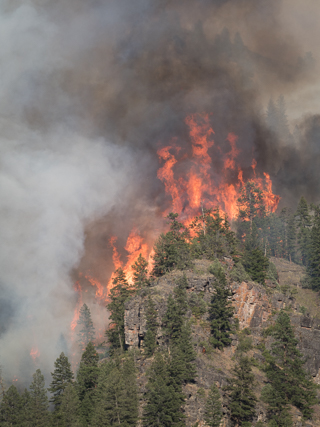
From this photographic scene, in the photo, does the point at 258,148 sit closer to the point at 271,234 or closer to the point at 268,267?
the point at 271,234

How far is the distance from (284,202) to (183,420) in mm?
110764

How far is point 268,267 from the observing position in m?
95.4

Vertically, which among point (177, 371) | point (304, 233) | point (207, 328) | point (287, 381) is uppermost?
point (304, 233)

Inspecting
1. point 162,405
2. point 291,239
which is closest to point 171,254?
point 162,405

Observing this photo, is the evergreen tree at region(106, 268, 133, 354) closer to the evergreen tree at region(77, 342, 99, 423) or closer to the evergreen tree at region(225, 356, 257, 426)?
the evergreen tree at region(77, 342, 99, 423)

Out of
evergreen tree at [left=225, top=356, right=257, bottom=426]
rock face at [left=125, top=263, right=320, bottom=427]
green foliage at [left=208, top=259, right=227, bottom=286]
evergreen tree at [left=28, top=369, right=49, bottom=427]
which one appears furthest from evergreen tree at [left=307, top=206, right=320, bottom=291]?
evergreen tree at [left=28, top=369, right=49, bottom=427]

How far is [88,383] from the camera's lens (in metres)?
70.4

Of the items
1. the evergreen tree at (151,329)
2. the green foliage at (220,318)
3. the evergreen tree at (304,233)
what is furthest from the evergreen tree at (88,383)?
the evergreen tree at (304,233)

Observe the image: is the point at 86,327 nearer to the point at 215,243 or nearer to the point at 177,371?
the point at 215,243

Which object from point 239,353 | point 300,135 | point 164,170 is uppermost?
point 300,135

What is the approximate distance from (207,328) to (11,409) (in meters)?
35.9

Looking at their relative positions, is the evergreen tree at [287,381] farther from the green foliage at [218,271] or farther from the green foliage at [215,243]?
the green foliage at [215,243]

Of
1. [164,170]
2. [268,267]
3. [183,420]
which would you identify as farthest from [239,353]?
[164,170]

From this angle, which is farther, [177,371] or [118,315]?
[118,315]
